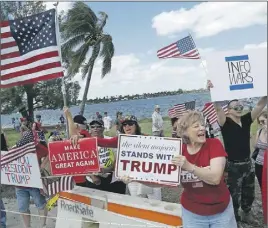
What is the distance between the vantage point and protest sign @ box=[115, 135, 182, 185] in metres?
2.95

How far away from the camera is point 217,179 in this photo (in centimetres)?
256

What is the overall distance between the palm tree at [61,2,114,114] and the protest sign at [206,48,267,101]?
4623 mm

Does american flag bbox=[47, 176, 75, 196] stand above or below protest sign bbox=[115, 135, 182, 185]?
below

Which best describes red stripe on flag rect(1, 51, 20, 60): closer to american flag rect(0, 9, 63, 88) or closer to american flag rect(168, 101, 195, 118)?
american flag rect(0, 9, 63, 88)

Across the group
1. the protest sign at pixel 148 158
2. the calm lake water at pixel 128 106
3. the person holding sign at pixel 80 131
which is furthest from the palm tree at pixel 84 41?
the protest sign at pixel 148 158

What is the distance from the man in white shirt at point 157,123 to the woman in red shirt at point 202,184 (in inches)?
207

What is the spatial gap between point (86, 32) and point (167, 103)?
17.3ft

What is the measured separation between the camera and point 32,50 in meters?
4.15

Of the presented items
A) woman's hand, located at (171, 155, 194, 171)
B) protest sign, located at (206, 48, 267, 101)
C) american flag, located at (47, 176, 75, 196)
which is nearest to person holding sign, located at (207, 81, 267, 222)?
protest sign, located at (206, 48, 267, 101)

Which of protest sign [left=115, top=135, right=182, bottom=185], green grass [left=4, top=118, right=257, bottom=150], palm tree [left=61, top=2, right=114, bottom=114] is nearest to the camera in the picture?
protest sign [left=115, top=135, right=182, bottom=185]

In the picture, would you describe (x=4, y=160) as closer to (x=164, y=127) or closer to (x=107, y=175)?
(x=107, y=175)

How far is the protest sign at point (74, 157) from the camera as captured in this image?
11.9ft

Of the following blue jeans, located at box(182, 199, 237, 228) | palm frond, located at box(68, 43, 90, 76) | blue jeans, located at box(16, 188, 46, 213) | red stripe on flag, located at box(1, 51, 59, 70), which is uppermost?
palm frond, located at box(68, 43, 90, 76)

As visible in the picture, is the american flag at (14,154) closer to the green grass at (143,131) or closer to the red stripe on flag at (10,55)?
the red stripe on flag at (10,55)
